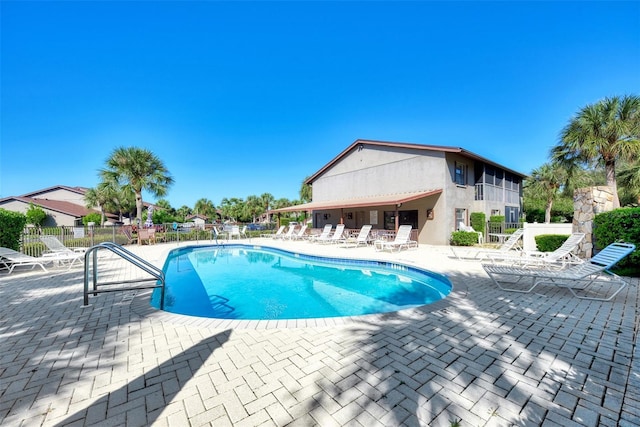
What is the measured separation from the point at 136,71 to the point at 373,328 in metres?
20.0

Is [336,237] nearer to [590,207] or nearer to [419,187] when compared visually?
[419,187]

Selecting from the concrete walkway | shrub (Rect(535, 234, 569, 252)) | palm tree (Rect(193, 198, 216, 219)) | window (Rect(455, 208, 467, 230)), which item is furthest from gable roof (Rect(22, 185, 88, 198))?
shrub (Rect(535, 234, 569, 252))

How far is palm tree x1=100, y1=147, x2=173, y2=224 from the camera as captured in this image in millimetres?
19041

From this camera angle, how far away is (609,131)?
1296cm

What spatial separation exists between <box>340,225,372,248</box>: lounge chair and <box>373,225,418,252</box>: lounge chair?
125 centimetres

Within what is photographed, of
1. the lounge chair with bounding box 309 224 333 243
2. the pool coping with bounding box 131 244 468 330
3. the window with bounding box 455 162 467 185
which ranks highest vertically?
the window with bounding box 455 162 467 185

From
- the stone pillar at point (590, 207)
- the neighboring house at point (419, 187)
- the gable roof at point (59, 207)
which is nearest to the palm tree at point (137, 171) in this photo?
the neighboring house at point (419, 187)

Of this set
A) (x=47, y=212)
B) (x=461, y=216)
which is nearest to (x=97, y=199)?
(x=47, y=212)

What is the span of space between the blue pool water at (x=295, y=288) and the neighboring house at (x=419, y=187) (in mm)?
6440

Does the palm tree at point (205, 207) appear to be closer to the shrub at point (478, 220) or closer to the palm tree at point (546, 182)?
the shrub at point (478, 220)

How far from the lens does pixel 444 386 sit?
2443 mm

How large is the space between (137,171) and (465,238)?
23831 millimetres

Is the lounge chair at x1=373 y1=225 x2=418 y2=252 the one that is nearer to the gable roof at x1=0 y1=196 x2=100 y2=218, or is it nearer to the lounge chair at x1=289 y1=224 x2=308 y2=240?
the lounge chair at x1=289 y1=224 x2=308 y2=240

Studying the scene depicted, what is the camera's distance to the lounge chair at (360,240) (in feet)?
52.0
